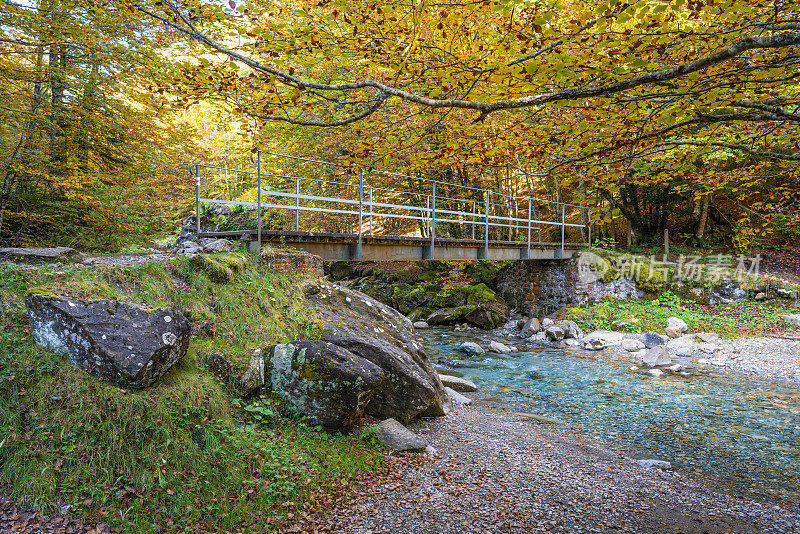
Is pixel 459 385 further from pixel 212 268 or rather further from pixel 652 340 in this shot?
pixel 652 340

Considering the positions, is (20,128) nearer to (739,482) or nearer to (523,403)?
(523,403)

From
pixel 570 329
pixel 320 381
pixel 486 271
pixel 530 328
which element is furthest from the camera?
pixel 486 271

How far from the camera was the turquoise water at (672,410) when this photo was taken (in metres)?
4.96

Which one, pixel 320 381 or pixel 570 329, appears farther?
pixel 570 329

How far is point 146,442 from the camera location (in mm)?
3424

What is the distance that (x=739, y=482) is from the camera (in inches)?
181

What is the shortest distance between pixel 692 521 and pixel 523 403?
3588 mm

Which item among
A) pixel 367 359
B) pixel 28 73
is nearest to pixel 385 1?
pixel 367 359

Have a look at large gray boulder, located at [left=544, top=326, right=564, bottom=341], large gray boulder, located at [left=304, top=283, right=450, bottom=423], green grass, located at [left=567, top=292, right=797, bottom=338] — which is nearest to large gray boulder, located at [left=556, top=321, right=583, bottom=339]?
large gray boulder, located at [left=544, top=326, right=564, bottom=341]

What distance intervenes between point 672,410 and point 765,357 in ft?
16.2

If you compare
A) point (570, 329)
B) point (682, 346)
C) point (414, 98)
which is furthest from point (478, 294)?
point (414, 98)

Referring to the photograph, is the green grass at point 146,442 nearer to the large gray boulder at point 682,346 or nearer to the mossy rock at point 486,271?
the large gray boulder at point 682,346

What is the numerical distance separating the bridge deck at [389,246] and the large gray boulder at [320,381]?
2.77 metres

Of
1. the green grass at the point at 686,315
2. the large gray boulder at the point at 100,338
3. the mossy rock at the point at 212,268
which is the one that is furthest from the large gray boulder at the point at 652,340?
the large gray boulder at the point at 100,338
